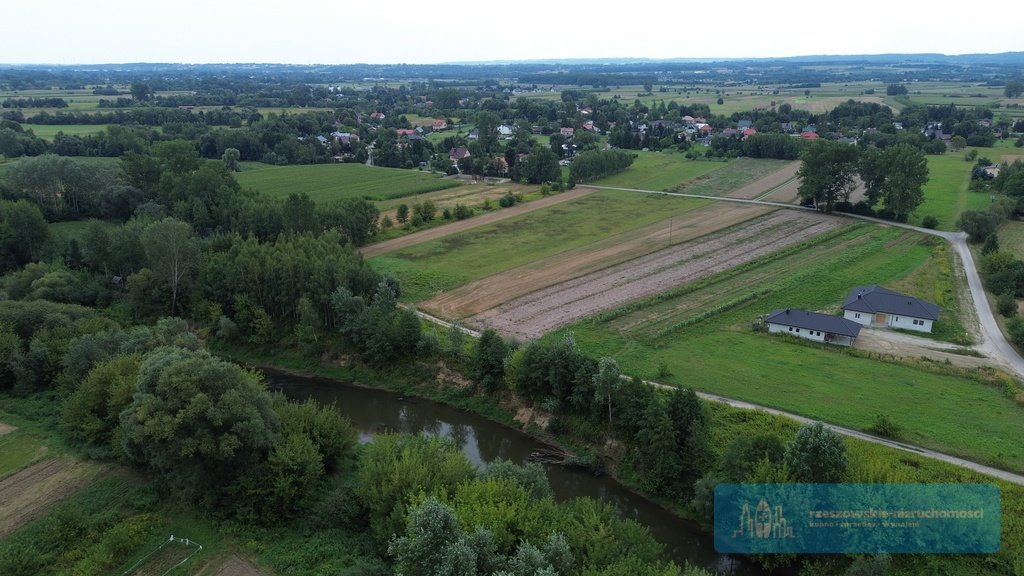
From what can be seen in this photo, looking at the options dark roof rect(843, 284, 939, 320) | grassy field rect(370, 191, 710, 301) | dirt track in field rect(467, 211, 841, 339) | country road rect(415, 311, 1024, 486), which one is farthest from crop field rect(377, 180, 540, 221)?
country road rect(415, 311, 1024, 486)

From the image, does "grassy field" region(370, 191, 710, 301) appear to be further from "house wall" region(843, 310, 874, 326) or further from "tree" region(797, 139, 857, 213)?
"house wall" region(843, 310, 874, 326)

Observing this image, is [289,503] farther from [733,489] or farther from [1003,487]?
[1003,487]

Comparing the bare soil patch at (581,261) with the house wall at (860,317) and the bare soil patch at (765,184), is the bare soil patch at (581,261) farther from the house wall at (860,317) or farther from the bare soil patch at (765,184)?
the house wall at (860,317)

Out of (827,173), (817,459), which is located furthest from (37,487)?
(827,173)

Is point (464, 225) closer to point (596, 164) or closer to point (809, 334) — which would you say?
point (596, 164)

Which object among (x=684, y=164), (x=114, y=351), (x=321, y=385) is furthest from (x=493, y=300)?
(x=684, y=164)

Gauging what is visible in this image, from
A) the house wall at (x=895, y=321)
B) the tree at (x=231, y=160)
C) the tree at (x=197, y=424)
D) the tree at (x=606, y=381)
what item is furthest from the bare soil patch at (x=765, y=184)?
the tree at (x=231, y=160)
